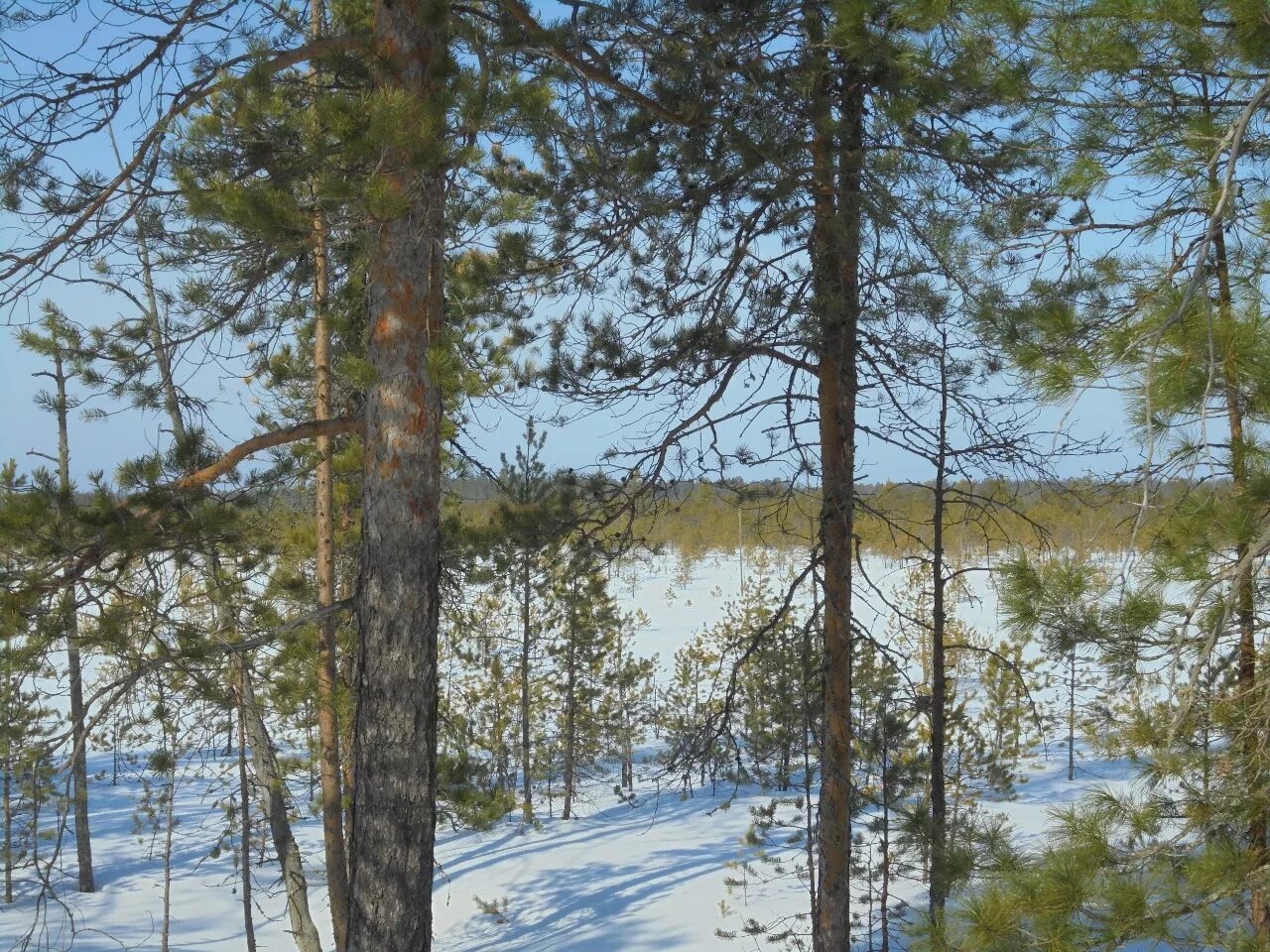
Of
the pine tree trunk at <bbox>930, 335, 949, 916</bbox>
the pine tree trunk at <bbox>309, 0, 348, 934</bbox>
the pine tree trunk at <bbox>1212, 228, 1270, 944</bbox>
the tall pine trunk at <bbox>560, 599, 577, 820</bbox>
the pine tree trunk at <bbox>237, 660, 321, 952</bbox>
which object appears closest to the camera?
the pine tree trunk at <bbox>1212, 228, 1270, 944</bbox>

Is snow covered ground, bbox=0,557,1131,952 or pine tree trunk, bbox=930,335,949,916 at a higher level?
pine tree trunk, bbox=930,335,949,916

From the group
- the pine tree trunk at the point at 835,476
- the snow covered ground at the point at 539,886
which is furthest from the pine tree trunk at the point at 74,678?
the pine tree trunk at the point at 835,476

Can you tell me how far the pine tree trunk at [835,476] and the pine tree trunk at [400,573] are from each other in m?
1.95

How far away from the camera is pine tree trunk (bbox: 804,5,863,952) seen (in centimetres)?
470

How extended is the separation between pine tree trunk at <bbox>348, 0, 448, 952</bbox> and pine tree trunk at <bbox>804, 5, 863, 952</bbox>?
76.8 inches

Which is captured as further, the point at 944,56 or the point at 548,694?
the point at 548,694

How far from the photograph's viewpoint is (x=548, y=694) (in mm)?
18578

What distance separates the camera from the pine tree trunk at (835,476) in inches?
185

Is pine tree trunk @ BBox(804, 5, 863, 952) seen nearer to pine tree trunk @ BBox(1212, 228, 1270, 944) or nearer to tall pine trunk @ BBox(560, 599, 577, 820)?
pine tree trunk @ BBox(1212, 228, 1270, 944)

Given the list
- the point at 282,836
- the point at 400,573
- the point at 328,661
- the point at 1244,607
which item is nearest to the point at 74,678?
the point at 282,836

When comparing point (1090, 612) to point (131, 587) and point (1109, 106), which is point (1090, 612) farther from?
point (131, 587)

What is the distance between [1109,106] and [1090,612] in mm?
1753

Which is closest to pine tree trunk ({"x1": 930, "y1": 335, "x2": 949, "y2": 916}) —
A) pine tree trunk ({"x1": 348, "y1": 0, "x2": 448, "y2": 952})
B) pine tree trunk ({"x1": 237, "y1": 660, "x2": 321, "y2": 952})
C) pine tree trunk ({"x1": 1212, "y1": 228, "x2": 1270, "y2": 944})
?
pine tree trunk ({"x1": 1212, "y1": 228, "x2": 1270, "y2": 944})

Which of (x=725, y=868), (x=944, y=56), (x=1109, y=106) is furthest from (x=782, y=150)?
(x=725, y=868)
